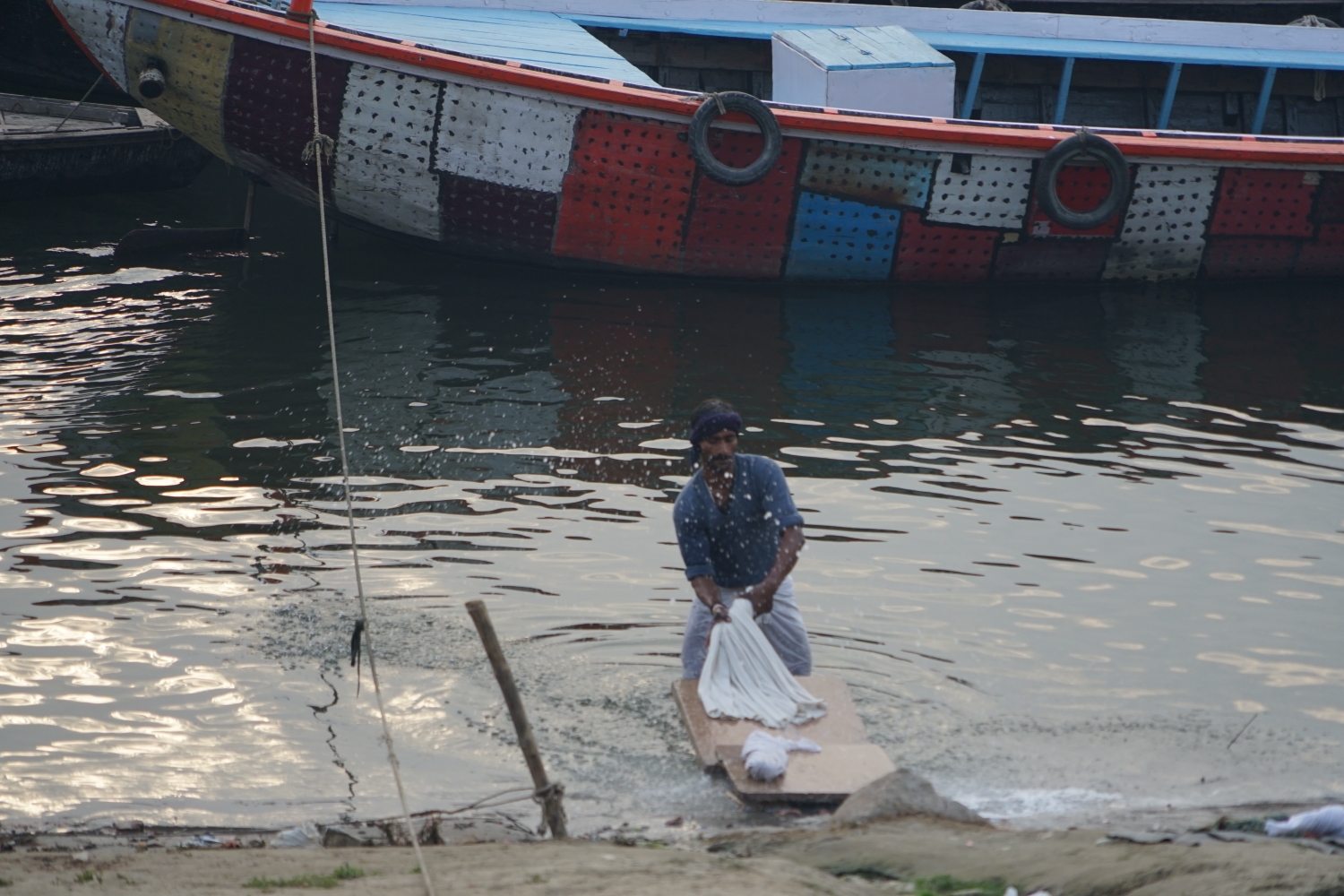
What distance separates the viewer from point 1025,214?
1176 cm

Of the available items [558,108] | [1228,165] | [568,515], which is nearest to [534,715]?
[568,515]

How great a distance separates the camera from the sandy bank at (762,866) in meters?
3.70

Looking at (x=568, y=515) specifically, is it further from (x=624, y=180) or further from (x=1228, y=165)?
(x=1228, y=165)

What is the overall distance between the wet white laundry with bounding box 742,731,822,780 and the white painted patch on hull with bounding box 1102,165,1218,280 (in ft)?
26.2

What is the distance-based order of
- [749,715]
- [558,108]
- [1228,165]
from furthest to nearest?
1. [1228,165]
2. [558,108]
3. [749,715]

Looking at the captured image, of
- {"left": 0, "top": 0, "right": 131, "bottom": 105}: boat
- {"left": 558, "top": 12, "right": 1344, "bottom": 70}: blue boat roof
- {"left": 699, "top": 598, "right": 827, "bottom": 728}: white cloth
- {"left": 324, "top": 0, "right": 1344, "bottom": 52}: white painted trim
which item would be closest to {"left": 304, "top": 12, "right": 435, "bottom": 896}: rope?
{"left": 699, "top": 598, "right": 827, "bottom": 728}: white cloth

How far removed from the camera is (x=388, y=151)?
11094mm

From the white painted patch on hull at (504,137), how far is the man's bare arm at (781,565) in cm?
615

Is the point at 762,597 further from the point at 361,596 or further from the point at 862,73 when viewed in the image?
the point at 862,73

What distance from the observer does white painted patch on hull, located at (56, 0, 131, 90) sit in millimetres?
11086

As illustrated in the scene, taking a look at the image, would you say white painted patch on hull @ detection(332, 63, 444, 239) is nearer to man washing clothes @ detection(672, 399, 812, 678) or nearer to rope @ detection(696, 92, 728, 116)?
rope @ detection(696, 92, 728, 116)

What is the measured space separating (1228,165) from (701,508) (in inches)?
317

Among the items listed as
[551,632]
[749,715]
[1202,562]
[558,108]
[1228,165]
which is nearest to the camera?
[749,715]

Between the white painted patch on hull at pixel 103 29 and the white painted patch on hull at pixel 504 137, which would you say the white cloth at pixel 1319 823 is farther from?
the white painted patch on hull at pixel 103 29
